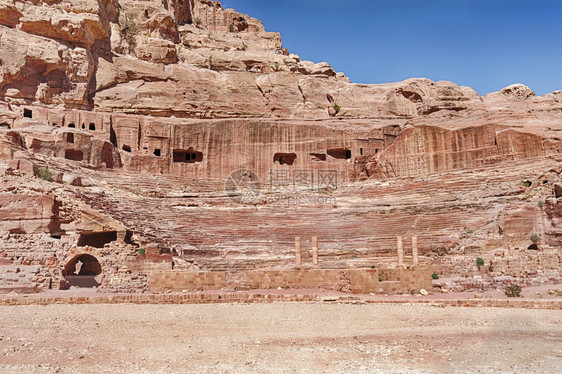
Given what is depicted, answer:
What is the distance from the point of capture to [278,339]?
1016 centimetres

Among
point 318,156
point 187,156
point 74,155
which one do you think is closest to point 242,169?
point 187,156

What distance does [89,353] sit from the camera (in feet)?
28.9

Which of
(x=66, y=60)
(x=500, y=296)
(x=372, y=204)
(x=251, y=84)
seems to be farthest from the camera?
(x=251, y=84)

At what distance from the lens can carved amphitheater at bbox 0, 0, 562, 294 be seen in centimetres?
1827

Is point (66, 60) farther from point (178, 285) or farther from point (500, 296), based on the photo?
point (500, 296)

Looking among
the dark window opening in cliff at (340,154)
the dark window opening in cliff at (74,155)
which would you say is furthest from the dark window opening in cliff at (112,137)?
the dark window opening in cliff at (340,154)

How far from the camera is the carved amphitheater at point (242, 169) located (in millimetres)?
18266

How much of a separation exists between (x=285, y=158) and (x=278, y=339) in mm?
25884

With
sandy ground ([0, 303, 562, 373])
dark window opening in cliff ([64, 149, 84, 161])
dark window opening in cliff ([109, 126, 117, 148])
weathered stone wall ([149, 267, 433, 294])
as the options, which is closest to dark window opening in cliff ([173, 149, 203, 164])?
dark window opening in cliff ([109, 126, 117, 148])

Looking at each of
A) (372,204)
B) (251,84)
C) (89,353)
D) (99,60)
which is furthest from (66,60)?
(89,353)

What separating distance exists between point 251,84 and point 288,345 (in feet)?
112

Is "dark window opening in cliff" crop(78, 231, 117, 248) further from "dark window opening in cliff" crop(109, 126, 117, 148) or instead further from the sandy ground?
"dark window opening in cliff" crop(109, 126, 117, 148)

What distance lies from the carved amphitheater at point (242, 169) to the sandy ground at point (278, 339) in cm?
371

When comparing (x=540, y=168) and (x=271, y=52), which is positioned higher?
(x=271, y=52)
